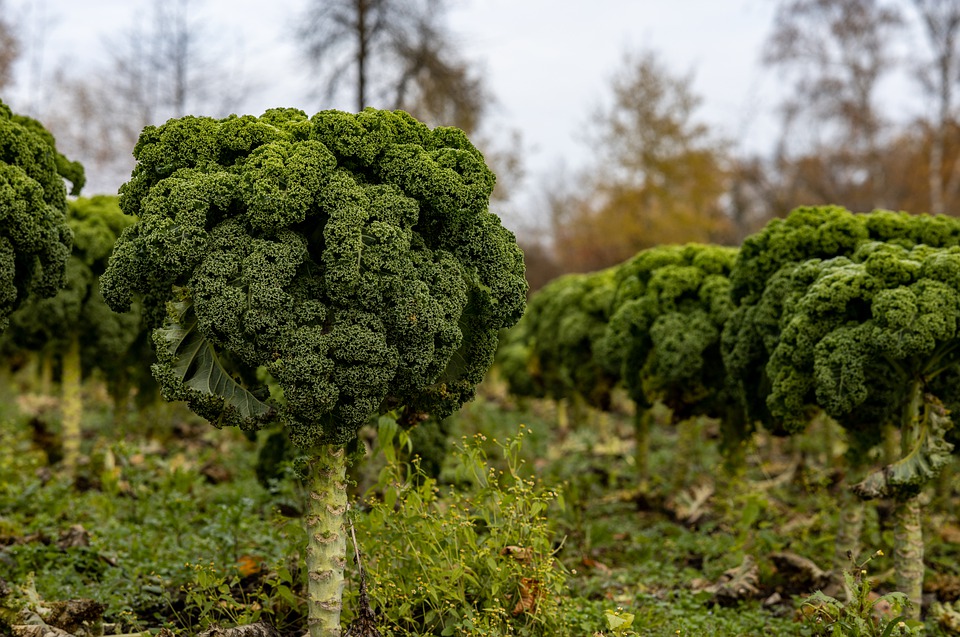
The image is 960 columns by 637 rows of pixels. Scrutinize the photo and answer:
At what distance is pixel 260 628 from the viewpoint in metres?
5.33

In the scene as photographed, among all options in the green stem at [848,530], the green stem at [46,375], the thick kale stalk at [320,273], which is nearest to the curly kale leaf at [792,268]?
the green stem at [848,530]

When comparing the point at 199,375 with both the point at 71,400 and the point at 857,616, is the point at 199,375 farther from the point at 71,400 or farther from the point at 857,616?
the point at 71,400

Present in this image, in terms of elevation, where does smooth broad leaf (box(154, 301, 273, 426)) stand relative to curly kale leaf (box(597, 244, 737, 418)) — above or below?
below

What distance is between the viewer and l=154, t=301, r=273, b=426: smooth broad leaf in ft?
15.9

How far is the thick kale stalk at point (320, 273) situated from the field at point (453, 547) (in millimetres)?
745

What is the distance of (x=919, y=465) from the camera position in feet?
19.2

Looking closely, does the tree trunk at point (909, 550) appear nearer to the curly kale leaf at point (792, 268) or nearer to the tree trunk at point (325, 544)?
the curly kale leaf at point (792, 268)

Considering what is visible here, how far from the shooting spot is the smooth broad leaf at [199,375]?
486 centimetres

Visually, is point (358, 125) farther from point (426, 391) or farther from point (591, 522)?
point (591, 522)

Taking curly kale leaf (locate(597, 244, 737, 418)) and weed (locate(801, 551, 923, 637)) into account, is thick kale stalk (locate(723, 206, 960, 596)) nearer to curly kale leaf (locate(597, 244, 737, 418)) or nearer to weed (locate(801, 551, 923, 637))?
curly kale leaf (locate(597, 244, 737, 418))

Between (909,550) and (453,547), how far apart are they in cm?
358

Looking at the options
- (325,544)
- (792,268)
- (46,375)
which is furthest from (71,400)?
(792,268)

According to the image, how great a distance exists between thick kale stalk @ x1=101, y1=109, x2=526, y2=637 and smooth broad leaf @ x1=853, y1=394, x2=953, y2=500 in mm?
2954

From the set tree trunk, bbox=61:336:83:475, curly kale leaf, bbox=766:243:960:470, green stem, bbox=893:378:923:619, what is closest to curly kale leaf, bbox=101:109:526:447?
curly kale leaf, bbox=766:243:960:470
